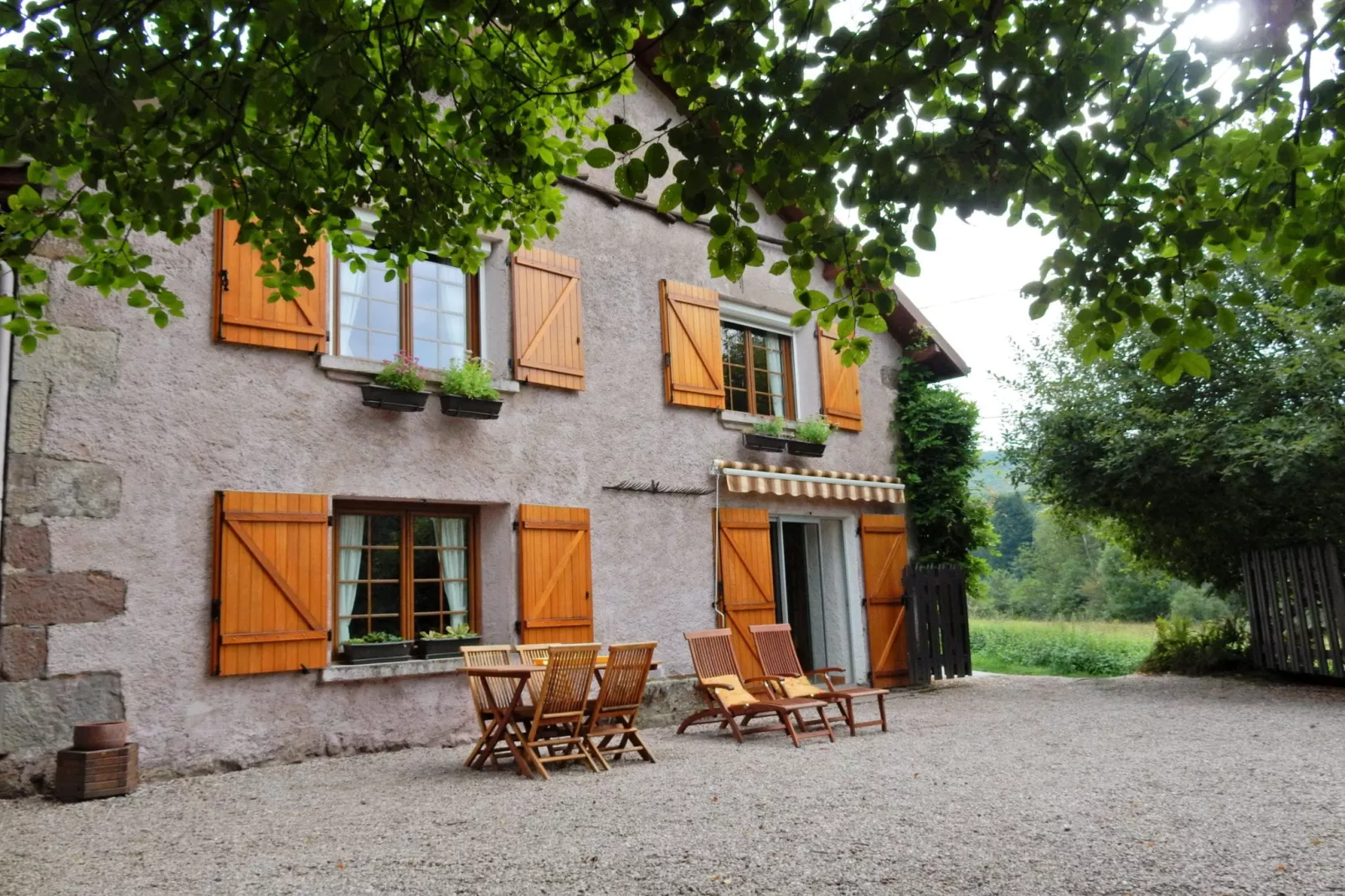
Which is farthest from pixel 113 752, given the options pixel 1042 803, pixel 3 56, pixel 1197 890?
pixel 1197 890

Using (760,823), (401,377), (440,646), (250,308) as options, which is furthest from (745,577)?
(760,823)

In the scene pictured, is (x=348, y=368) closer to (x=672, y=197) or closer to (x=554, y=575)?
(x=554, y=575)

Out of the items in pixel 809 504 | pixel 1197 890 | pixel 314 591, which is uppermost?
pixel 809 504

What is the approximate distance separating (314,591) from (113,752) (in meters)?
1.60

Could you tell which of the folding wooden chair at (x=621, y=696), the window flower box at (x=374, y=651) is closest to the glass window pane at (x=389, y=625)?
the window flower box at (x=374, y=651)

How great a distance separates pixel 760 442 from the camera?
33.8ft

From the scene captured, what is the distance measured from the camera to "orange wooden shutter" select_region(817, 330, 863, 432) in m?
11.2

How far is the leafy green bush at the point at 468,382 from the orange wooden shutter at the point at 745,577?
9.07ft

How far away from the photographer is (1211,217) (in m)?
3.54

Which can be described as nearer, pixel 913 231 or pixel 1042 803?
pixel 913 231

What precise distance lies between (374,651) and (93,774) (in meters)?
1.97

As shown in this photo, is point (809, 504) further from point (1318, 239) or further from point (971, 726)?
point (1318, 239)

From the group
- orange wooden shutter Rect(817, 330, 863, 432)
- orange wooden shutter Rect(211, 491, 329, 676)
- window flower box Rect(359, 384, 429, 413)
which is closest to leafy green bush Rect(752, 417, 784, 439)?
orange wooden shutter Rect(817, 330, 863, 432)

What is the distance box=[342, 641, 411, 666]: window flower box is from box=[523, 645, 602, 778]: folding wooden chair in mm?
1559
